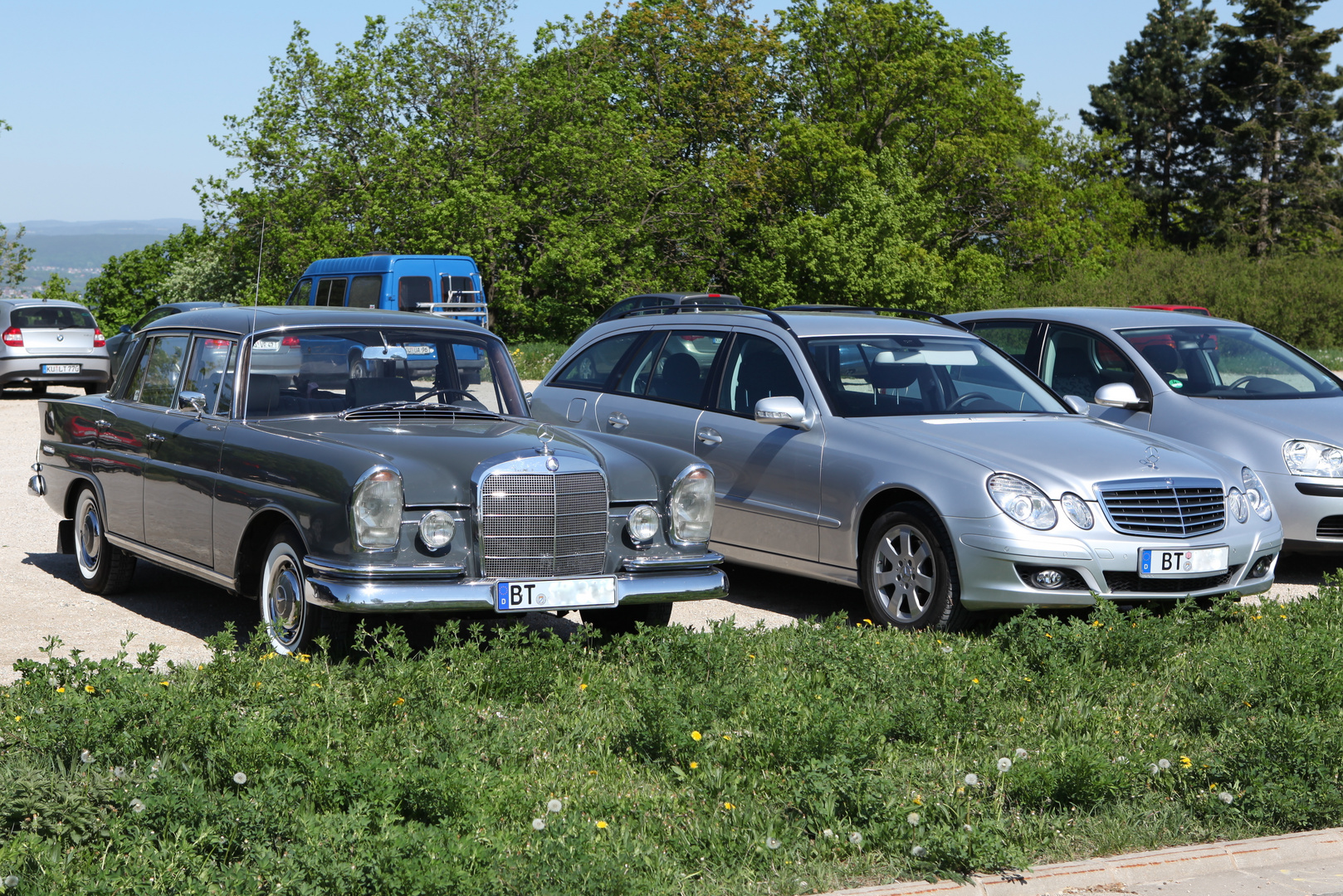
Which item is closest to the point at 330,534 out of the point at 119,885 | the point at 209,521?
the point at 209,521

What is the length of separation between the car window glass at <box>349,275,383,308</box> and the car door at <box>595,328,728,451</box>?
609 inches

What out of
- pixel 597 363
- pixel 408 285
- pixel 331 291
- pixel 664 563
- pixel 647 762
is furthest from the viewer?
pixel 331 291

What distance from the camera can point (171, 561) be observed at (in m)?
7.16

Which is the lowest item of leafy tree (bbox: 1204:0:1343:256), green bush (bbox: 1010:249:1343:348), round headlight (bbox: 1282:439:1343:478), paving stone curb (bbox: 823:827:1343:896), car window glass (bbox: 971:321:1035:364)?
paving stone curb (bbox: 823:827:1343:896)

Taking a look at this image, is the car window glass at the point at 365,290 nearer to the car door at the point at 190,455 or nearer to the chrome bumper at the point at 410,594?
the car door at the point at 190,455

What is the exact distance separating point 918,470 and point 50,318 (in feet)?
66.0

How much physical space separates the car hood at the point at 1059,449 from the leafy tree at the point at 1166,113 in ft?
221

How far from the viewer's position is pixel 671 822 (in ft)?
14.1

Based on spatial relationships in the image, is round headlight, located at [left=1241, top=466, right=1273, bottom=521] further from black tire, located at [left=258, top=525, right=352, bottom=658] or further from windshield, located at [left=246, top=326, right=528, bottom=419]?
black tire, located at [left=258, top=525, right=352, bottom=658]

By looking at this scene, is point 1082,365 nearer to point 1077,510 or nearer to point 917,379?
point 917,379

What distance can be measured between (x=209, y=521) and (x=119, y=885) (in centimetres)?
338

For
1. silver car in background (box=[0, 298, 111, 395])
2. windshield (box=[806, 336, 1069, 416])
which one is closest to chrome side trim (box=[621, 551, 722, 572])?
windshield (box=[806, 336, 1069, 416])

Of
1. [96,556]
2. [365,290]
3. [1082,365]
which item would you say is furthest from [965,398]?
[365,290]

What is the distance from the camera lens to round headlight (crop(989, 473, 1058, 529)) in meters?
6.92
